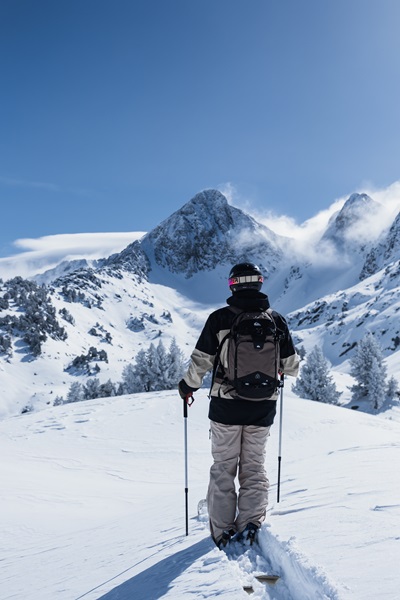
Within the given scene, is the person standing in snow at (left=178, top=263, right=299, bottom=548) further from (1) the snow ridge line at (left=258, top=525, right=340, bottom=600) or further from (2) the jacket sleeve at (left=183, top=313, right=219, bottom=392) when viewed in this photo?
(1) the snow ridge line at (left=258, top=525, right=340, bottom=600)

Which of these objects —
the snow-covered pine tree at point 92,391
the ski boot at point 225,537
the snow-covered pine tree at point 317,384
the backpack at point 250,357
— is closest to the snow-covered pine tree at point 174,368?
the snow-covered pine tree at point 92,391

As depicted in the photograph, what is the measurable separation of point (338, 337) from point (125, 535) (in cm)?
10522

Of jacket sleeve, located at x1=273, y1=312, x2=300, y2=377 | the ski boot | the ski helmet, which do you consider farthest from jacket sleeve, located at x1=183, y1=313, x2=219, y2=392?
the ski boot

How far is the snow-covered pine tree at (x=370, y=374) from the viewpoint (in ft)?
132

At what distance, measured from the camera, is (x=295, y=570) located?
3.31 meters

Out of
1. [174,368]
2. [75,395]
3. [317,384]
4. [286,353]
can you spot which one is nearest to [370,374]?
[317,384]

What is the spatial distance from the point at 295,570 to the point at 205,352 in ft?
7.12

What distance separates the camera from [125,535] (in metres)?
5.92

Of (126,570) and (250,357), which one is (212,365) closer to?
(250,357)

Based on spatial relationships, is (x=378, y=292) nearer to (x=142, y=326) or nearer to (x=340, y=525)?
(x=142, y=326)

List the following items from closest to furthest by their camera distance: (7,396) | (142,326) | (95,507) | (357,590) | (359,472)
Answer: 1. (357,590)
2. (359,472)
3. (95,507)
4. (7,396)
5. (142,326)

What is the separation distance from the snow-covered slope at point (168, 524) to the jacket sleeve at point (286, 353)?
1.70 m

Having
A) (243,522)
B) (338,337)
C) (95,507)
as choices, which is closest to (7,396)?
(338,337)

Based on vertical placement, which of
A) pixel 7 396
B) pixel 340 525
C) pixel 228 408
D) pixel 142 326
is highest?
pixel 142 326
